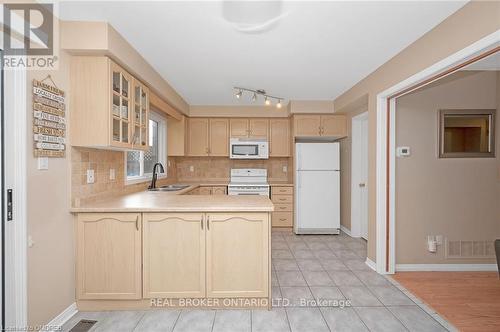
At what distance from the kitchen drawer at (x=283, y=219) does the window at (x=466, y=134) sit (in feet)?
8.43

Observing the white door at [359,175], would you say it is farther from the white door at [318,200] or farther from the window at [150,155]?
the window at [150,155]

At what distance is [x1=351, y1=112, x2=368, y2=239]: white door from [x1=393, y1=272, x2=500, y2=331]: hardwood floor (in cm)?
149

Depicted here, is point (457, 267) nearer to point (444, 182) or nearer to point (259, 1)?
point (444, 182)

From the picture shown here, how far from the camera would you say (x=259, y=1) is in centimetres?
175

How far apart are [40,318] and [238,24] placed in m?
2.55

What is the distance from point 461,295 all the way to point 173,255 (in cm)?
268

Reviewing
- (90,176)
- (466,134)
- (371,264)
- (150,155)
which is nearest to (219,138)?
(150,155)

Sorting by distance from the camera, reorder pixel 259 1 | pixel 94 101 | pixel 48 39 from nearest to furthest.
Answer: pixel 259 1
pixel 48 39
pixel 94 101

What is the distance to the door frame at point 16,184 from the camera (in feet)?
5.41

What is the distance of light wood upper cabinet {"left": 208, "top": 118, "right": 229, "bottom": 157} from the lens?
5.15 m

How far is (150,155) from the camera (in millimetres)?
4305

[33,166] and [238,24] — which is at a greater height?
[238,24]

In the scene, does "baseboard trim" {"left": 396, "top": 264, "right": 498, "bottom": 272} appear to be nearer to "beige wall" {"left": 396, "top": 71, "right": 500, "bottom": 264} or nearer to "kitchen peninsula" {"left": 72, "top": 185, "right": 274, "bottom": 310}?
"beige wall" {"left": 396, "top": 71, "right": 500, "bottom": 264}

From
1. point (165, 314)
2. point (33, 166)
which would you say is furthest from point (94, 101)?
point (165, 314)
